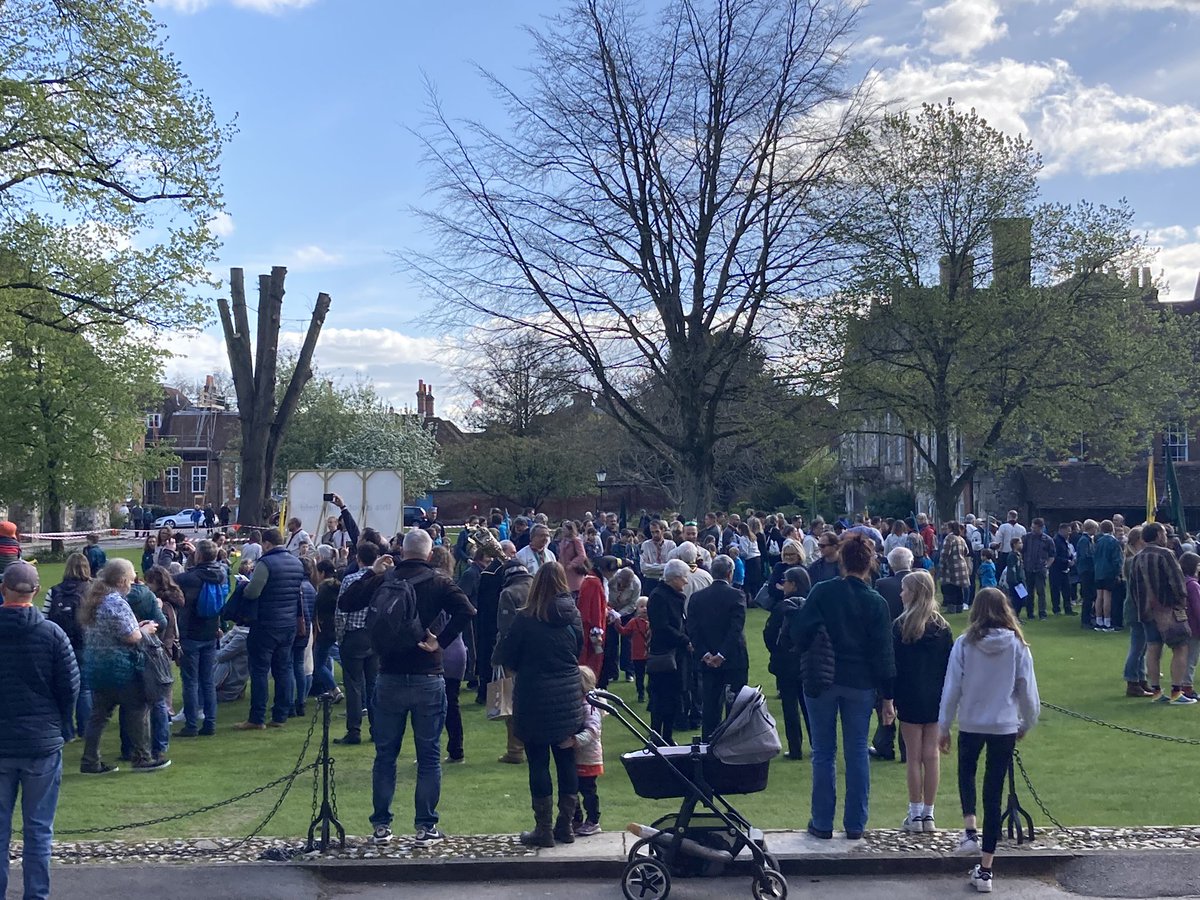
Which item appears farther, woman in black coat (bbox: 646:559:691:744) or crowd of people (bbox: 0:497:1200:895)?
woman in black coat (bbox: 646:559:691:744)

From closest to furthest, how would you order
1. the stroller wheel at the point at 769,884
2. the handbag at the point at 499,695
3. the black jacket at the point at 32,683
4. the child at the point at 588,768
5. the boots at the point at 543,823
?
the black jacket at the point at 32,683 < the stroller wheel at the point at 769,884 < the boots at the point at 543,823 < the child at the point at 588,768 < the handbag at the point at 499,695

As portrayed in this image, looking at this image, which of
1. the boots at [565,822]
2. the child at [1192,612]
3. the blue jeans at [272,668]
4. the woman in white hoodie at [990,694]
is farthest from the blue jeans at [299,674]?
the child at [1192,612]

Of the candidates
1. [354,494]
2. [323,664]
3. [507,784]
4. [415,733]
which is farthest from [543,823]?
[354,494]

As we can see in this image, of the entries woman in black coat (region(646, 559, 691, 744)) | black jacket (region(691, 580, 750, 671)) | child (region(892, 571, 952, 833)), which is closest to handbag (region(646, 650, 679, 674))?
woman in black coat (region(646, 559, 691, 744))

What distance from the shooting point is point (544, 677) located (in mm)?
7301

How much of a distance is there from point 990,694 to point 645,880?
233 centimetres

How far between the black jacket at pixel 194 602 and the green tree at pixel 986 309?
2462 centimetres

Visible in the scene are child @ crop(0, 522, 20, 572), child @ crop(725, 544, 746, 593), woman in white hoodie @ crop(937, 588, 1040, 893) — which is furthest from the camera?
child @ crop(725, 544, 746, 593)

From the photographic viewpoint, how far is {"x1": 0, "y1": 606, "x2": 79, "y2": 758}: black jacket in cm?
617

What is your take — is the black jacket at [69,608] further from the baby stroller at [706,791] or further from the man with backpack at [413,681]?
the baby stroller at [706,791]

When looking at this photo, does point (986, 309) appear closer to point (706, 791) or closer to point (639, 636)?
point (639, 636)

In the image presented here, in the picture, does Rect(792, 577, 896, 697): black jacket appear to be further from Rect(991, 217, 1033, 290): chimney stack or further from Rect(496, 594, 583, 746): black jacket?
Rect(991, 217, 1033, 290): chimney stack

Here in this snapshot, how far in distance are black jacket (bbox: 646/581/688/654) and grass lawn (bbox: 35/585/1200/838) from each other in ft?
3.72

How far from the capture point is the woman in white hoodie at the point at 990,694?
6859mm
